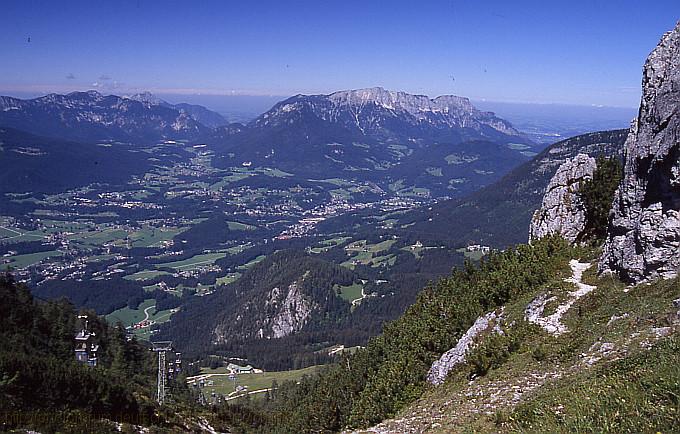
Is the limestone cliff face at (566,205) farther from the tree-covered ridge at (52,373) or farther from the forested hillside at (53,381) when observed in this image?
the tree-covered ridge at (52,373)

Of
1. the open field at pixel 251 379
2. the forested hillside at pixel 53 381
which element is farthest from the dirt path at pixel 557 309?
the open field at pixel 251 379

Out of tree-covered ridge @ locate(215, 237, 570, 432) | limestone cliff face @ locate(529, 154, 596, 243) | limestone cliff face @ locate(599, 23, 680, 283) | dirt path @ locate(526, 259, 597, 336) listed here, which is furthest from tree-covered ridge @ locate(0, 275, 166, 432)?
limestone cliff face @ locate(529, 154, 596, 243)

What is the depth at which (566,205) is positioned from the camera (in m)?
43.2

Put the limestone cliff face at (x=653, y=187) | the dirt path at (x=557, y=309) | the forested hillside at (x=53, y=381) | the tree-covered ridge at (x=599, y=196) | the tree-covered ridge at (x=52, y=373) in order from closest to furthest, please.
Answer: the limestone cliff face at (x=653, y=187) < the dirt path at (x=557, y=309) < the forested hillside at (x=53, y=381) < the tree-covered ridge at (x=52, y=373) < the tree-covered ridge at (x=599, y=196)

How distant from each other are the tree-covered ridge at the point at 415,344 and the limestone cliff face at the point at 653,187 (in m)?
6.34

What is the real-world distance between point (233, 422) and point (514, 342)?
39.8m

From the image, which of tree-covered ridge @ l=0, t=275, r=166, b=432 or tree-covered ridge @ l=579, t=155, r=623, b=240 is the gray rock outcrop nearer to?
tree-covered ridge @ l=579, t=155, r=623, b=240

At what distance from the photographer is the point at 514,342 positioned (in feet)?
85.2

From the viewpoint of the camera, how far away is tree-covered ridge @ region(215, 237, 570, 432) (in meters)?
30.5

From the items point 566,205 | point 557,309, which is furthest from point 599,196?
point 557,309

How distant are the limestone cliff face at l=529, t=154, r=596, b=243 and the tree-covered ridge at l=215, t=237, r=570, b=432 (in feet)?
9.69

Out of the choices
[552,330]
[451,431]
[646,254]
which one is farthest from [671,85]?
[451,431]

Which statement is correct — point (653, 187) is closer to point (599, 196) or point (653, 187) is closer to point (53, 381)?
point (599, 196)

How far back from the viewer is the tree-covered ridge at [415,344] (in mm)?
30453
